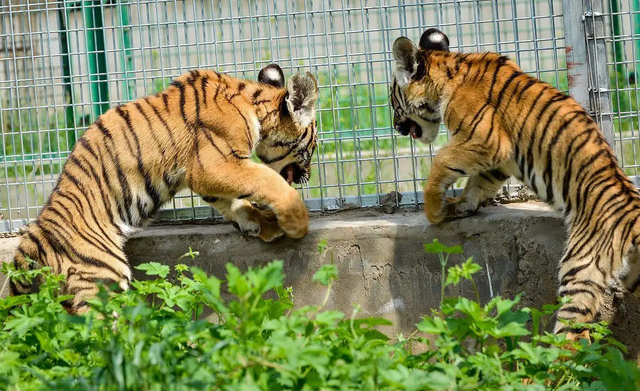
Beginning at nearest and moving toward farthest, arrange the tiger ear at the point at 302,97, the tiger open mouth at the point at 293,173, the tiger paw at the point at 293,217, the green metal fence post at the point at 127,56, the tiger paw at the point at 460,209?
the tiger paw at the point at 293,217 < the tiger paw at the point at 460,209 < the tiger ear at the point at 302,97 < the tiger open mouth at the point at 293,173 < the green metal fence post at the point at 127,56

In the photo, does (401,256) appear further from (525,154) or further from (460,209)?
(525,154)

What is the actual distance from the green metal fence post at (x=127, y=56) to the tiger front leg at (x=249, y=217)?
1.03 m

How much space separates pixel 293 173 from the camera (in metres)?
5.01

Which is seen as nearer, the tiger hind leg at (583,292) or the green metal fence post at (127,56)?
the tiger hind leg at (583,292)

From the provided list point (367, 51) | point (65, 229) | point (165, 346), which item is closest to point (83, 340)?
point (165, 346)

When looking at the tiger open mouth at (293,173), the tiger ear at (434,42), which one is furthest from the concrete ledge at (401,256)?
the tiger ear at (434,42)

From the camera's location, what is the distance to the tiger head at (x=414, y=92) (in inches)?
182

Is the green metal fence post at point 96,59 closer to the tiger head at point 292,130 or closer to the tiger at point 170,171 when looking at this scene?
the tiger at point 170,171

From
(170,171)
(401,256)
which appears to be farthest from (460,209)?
(170,171)

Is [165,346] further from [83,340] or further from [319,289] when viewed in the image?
[319,289]

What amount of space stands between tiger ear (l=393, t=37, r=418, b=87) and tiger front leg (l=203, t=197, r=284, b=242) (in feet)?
3.46

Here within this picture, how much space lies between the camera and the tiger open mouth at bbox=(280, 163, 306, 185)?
196 inches

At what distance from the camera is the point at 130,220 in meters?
4.59

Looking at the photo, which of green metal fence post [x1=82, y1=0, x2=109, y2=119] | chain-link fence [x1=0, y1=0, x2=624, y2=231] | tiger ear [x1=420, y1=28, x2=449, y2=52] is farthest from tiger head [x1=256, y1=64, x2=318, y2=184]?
green metal fence post [x1=82, y1=0, x2=109, y2=119]
